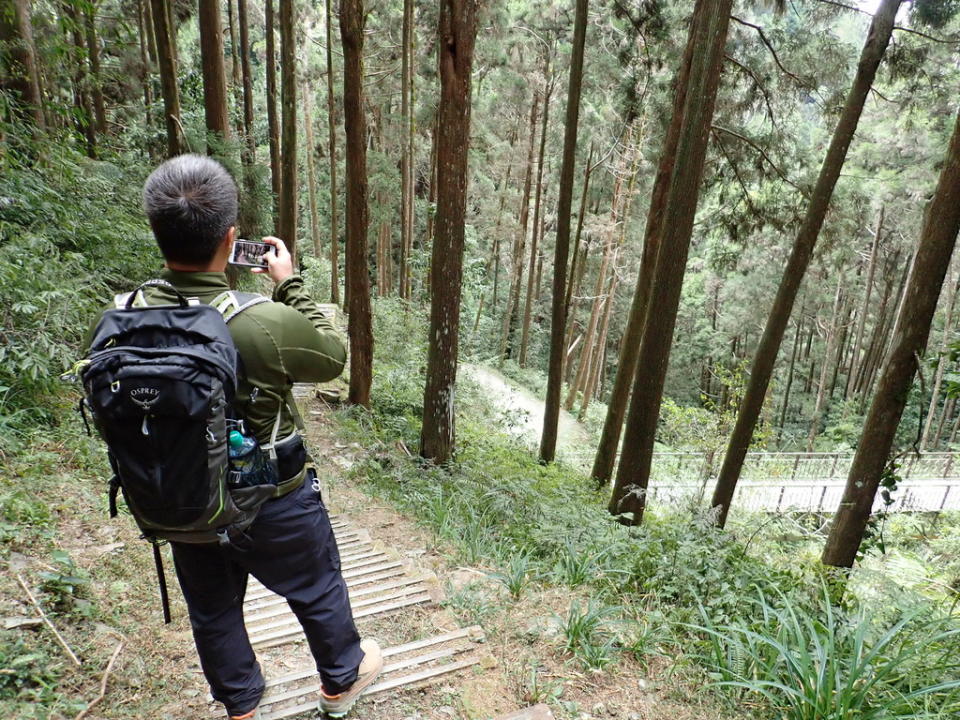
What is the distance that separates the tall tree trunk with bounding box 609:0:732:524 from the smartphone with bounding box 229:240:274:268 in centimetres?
439

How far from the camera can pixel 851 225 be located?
9422mm

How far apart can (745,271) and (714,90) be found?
25798 mm

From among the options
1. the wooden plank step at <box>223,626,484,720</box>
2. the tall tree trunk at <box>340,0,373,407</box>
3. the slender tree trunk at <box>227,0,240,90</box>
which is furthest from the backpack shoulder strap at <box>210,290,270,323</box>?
the slender tree trunk at <box>227,0,240,90</box>

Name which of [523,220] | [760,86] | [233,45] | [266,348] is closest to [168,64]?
[266,348]

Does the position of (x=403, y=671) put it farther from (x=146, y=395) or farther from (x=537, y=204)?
(x=537, y=204)

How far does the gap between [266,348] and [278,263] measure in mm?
455

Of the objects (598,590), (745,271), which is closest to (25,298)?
(598,590)

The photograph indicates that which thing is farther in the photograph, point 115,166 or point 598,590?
point 115,166

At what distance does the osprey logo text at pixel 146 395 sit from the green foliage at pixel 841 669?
245 centimetres

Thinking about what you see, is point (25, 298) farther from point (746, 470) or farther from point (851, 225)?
point (746, 470)

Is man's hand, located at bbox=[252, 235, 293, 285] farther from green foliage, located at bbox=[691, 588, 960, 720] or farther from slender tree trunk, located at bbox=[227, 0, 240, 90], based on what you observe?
slender tree trunk, located at bbox=[227, 0, 240, 90]

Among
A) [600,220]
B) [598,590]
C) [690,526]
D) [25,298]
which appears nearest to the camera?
[598,590]

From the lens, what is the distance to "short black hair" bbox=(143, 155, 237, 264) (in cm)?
172

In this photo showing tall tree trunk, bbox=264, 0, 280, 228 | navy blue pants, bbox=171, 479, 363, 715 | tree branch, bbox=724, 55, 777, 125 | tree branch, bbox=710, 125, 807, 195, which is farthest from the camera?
tall tree trunk, bbox=264, 0, 280, 228
